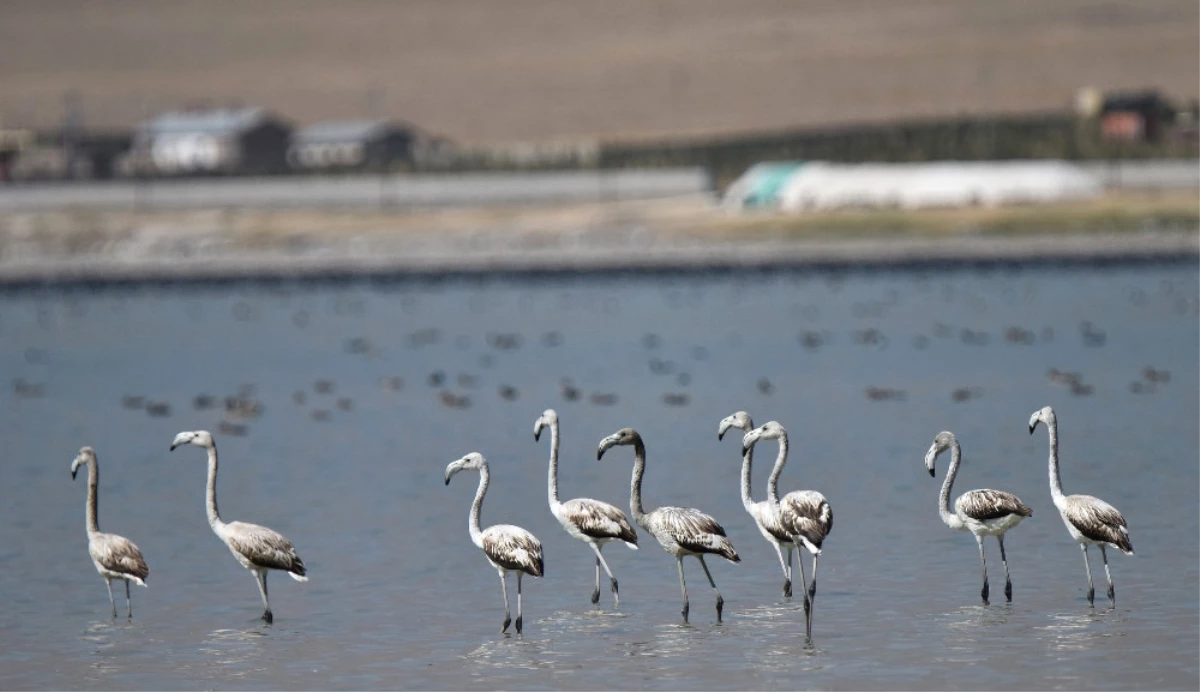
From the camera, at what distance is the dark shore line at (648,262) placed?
97.1m

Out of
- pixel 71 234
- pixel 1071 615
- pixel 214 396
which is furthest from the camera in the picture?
pixel 71 234

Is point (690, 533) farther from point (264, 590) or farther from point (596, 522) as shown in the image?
point (264, 590)

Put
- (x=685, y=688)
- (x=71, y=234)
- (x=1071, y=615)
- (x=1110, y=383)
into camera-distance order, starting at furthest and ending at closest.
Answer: (x=71, y=234), (x=1110, y=383), (x=1071, y=615), (x=685, y=688)

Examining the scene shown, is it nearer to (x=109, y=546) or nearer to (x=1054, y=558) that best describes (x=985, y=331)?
(x=1054, y=558)

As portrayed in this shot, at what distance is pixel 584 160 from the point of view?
6073 inches

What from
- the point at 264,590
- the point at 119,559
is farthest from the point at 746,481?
the point at 119,559

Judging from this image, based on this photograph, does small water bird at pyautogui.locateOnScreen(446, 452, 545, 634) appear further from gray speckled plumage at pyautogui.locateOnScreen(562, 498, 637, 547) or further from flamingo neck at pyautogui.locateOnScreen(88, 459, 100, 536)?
flamingo neck at pyautogui.locateOnScreen(88, 459, 100, 536)

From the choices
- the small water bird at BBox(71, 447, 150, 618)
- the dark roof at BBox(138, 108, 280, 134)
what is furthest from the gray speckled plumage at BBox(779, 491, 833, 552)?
the dark roof at BBox(138, 108, 280, 134)

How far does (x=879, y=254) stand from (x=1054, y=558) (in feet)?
257

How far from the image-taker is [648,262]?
339 ft

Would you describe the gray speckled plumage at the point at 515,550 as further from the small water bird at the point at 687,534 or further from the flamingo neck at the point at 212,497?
the flamingo neck at the point at 212,497

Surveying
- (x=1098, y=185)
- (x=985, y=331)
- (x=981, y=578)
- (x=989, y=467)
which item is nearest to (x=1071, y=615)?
(x=981, y=578)

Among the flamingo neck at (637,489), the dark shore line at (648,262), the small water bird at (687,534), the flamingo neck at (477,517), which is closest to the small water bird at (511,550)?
the flamingo neck at (477,517)

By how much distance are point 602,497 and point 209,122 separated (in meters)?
151
